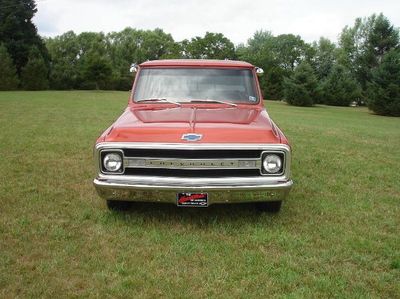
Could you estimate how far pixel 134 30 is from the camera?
9450 cm

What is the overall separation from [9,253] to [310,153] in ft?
25.3

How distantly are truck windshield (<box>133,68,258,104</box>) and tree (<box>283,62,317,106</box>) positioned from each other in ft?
113

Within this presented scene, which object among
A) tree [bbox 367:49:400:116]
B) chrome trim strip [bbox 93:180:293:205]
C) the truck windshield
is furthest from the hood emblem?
tree [bbox 367:49:400:116]

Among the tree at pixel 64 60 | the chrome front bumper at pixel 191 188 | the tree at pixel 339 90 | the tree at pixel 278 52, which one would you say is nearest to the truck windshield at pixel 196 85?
the chrome front bumper at pixel 191 188

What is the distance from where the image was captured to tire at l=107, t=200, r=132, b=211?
A: 538 centimetres

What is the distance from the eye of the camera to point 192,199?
184 inches

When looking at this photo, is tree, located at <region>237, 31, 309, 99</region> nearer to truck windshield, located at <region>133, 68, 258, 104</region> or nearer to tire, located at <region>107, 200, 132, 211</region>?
truck windshield, located at <region>133, 68, 258, 104</region>

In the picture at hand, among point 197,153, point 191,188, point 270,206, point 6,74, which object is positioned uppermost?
point 197,153

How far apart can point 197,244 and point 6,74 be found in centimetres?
4656

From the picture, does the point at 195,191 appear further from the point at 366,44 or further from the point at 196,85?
the point at 366,44

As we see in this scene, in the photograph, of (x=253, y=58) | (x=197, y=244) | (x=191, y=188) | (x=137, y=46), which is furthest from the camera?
(x=137, y=46)

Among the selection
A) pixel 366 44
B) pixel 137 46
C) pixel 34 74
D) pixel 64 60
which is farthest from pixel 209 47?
pixel 34 74

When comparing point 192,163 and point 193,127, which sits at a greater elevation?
point 193,127

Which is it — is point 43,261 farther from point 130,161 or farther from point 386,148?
point 386,148
